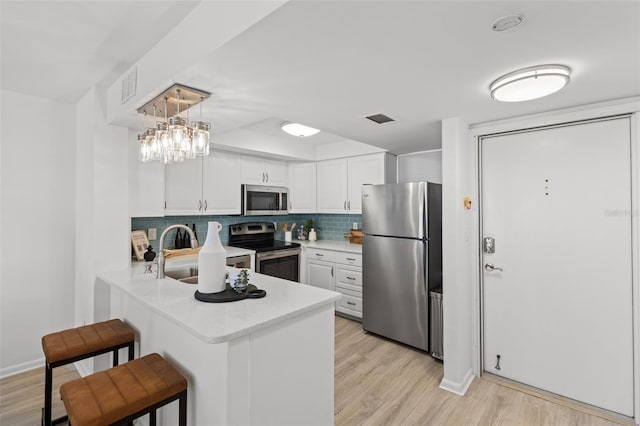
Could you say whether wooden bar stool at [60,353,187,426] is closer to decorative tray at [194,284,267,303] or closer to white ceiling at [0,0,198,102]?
decorative tray at [194,284,267,303]

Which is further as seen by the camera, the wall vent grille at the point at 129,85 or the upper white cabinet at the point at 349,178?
the upper white cabinet at the point at 349,178

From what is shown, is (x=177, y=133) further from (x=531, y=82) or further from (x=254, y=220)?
(x=254, y=220)

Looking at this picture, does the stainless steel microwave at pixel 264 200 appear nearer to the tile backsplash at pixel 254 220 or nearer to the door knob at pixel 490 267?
the tile backsplash at pixel 254 220

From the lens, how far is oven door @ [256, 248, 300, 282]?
3.76m

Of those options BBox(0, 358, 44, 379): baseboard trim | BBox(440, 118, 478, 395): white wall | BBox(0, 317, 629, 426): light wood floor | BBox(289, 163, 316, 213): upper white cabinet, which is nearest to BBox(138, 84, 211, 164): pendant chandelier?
BBox(440, 118, 478, 395): white wall

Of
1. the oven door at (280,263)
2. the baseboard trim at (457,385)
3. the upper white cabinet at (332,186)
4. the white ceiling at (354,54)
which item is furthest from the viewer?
the upper white cabinet at (332,186)

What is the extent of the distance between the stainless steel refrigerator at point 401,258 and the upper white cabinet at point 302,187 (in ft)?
4.33

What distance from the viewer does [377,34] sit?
127cm

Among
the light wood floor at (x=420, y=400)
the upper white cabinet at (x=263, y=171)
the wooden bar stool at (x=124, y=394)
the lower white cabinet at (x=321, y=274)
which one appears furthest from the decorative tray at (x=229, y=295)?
the upper white cabinet at (x=263, y=171)

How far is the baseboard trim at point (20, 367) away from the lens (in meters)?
2.54

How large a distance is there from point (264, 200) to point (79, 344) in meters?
2.76

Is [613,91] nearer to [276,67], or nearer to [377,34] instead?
[377,34]

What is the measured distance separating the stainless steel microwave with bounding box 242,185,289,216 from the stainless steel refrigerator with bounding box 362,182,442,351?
4.83 feet

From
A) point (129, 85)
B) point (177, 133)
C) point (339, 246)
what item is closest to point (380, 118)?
point (177, 133)
